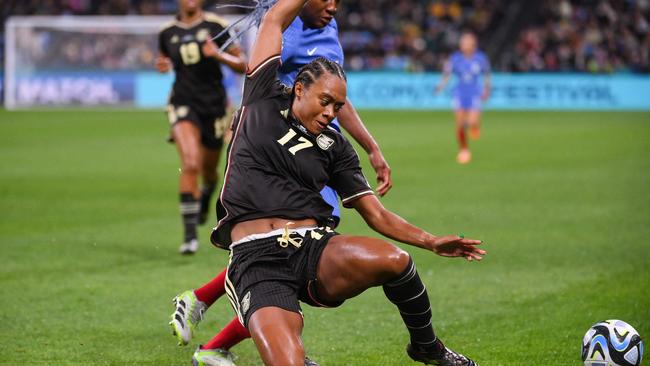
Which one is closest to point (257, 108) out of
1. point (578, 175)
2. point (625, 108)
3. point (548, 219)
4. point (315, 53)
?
point (315, 53)

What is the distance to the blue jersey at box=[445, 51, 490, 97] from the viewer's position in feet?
71.5

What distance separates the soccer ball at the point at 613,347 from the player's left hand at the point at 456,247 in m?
1.05

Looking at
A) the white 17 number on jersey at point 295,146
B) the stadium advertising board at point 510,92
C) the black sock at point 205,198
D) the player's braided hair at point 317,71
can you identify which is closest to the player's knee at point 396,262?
the white 17 number on jersey at point 295,146

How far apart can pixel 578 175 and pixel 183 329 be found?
40.2 feet

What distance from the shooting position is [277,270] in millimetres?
5020

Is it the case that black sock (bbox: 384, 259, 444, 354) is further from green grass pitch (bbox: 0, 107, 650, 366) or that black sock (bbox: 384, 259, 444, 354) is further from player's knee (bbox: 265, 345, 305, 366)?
green grass pitch (bbox: 0, 107, 650, 366)

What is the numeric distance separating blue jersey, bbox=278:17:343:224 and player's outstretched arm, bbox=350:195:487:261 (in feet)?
3.27

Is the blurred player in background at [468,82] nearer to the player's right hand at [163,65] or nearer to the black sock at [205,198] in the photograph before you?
the black sock at [205,198]

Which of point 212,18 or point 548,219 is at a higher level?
point 212,18

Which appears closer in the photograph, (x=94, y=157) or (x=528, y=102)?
(x=94, y=157)

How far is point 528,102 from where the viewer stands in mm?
34344

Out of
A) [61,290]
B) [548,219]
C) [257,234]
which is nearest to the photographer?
[257,234]

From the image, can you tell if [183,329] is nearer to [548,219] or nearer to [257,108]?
[257,108]

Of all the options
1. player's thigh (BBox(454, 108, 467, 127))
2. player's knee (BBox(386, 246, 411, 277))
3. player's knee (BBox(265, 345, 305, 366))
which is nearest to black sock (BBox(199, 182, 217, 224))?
player's knee (BBox(386, 246, 411, 277))
